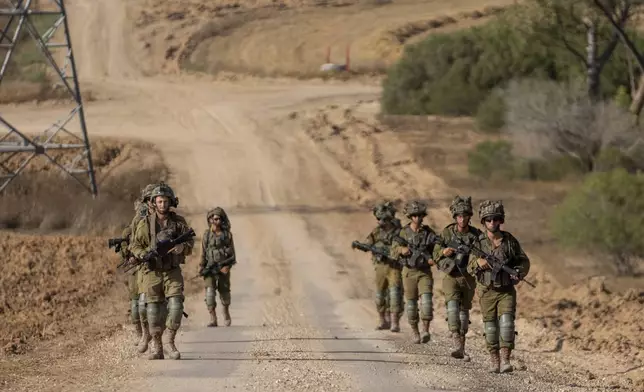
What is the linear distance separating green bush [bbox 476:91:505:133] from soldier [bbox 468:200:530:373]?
997 inches

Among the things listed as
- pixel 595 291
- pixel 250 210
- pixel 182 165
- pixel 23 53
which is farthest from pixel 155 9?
pixel 595 291

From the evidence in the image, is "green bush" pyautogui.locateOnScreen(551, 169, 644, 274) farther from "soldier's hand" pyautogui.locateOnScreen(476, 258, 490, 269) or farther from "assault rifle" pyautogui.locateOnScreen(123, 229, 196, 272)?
"assault rifle" pyautogui.locateOnScreen(123, 229, 196, 272)

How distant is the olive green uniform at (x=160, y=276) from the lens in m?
13.2

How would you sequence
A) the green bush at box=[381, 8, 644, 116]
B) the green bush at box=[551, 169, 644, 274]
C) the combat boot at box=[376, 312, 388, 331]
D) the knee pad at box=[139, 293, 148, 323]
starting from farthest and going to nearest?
1. the green bush at box=[381, 8, 644, 116]
2. the green bush at box=[551, 169, 644, 274]
3. the combat boot at box=[376, 312, 388, 331]
4. the knee pad at box=[139, 293, 148, 323]

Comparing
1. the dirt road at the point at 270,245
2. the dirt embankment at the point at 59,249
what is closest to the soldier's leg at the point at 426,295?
the dirt road at the point at 270,245

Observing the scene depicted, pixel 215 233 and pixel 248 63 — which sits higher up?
pixel 215 233

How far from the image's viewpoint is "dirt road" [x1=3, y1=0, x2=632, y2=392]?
41.4 feet

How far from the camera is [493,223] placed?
12.8 metres

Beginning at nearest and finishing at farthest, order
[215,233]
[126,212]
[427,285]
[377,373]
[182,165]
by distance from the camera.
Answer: [377,373], [427,285], [215,233], [126,212], [182,165]

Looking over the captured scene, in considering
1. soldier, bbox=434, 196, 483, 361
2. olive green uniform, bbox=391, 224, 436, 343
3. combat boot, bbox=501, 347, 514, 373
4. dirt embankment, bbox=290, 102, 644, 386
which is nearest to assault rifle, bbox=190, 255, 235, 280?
olive green uniform, bbox=391, 224, 436, 343

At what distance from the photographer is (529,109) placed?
3219cm

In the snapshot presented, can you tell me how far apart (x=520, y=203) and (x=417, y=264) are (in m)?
15.4

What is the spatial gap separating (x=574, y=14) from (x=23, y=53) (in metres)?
36.1

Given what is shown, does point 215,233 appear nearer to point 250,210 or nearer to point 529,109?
point 250,210
